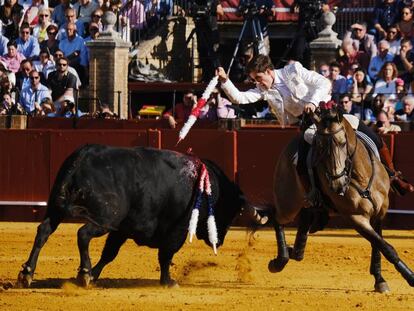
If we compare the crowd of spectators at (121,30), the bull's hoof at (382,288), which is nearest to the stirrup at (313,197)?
the bull's hoof at (382,288)

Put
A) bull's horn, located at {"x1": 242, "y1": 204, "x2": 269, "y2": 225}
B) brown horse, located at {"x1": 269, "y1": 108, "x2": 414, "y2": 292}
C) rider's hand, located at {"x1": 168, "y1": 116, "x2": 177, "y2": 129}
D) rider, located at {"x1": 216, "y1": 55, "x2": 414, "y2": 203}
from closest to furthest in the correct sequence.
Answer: brown horse, located at {"x1": 269, "y1": 108, "x2": 414, "y2": 292} < rider, located at {"x1": 216, "y1": 55, "x2": 414, "y2": 203} < bull's horn, located at {"x1": 242, "y1": 204, "x2": 269, "y2": 225} < rider's hand, located at {"x1": 168, "y1": 116, "x2": 177, "y2": 129}

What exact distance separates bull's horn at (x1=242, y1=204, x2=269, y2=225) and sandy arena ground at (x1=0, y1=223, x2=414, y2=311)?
530 mm

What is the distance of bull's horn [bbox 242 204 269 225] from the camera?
36.5 feet

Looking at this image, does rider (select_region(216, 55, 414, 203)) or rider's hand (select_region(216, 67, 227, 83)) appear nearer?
rider's hand (select_region(216, 67, 227, 83))

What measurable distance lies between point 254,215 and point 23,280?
6.86 ft

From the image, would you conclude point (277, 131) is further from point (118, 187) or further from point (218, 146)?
point (118, 187)

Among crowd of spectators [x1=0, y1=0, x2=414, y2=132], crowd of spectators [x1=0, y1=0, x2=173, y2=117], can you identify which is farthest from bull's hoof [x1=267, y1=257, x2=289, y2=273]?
crowd of spectators [x1=0, y1=0, x2=173, y2=117]

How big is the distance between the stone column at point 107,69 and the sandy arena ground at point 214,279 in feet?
17.3

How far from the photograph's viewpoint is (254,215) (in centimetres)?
1111

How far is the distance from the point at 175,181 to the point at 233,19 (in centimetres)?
1151

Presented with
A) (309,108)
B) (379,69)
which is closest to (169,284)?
(309,108)

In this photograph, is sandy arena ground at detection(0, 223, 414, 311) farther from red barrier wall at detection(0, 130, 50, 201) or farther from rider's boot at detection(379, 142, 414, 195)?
red barrier wall at detection(0, 130, 50, 201)

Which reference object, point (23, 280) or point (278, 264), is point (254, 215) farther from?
point (23, 280)

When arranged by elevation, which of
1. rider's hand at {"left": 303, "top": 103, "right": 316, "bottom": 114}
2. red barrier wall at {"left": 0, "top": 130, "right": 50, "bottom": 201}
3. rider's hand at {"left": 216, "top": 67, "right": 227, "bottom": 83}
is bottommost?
red barrier wall at {"left": 0, "top": 130, "right": 50, "bottom": 201}
